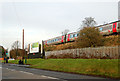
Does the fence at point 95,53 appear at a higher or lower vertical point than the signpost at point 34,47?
lower

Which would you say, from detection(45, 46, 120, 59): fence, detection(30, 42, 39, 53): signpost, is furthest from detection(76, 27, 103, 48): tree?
detection(30, 42, 39, 53): signpost

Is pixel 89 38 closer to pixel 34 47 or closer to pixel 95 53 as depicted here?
pixel 95 53

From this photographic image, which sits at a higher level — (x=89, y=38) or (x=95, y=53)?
(x=89, y=38)

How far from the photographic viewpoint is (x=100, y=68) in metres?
15.5

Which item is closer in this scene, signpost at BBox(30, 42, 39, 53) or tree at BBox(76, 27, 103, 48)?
tree at BBox(76, 27, 103, 48)

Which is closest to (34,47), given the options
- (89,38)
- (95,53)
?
(89,38)

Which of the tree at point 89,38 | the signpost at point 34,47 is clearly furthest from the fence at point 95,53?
the signpost at point 34,47

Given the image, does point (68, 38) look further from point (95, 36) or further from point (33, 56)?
point (95, 36)


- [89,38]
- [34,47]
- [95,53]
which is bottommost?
[95,53]

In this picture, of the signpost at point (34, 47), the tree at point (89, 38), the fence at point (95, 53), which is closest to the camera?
the fence at point (95, 53)

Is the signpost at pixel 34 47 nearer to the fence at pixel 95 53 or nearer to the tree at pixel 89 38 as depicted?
the fence at pixel 95 53

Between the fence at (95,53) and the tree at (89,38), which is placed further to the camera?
the tree at (89,38)

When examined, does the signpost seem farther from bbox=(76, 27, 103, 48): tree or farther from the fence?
bbox=(76, 27, 103, 48): tree

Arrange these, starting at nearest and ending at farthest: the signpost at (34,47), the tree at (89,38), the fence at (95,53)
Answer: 1. the fence at (95,53)
2. the tree at (89,38)
3. the signpost at (34,47)
